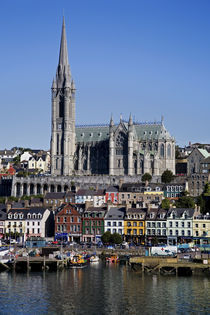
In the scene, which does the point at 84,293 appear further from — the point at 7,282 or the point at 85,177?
the point at 85,177

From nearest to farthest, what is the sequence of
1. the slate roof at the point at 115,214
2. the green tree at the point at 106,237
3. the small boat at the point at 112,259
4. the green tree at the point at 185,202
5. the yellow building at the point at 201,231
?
the small boat at the point at 112,259 < the yellow building at the point at 201,231 < the green tree at the point at 106,237 < the slate roof at the point at 115,214 < the green tree at the point at 185,202

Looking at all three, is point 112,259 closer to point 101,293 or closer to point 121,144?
point 101,293

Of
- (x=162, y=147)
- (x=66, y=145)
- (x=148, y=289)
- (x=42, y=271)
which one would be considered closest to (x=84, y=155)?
(x=66, y=145)

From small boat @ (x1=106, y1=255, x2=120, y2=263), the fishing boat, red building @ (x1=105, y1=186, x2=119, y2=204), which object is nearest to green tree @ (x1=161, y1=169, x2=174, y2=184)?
red building @ (x1=105, y1=186, x2=119, y2=204)

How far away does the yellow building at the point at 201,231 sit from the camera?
112 metres

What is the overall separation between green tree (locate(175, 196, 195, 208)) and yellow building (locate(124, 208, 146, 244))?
48.8 feet

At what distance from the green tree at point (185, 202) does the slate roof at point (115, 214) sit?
14449mm

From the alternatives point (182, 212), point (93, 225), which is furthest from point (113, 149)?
point (182, 212)

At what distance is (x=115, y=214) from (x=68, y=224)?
351 inches

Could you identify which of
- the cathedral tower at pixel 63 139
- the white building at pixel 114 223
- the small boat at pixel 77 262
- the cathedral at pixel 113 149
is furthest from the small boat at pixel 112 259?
the cathedral tower at pixel 63 139

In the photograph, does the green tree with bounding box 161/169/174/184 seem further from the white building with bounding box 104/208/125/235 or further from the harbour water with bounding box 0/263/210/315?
the harbour water with bounding box 0/263/210/315

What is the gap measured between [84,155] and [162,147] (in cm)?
2409

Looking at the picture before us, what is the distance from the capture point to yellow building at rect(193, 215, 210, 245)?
112 m

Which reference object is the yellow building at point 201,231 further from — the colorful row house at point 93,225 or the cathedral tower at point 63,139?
the cathedral tower at point 63,139
